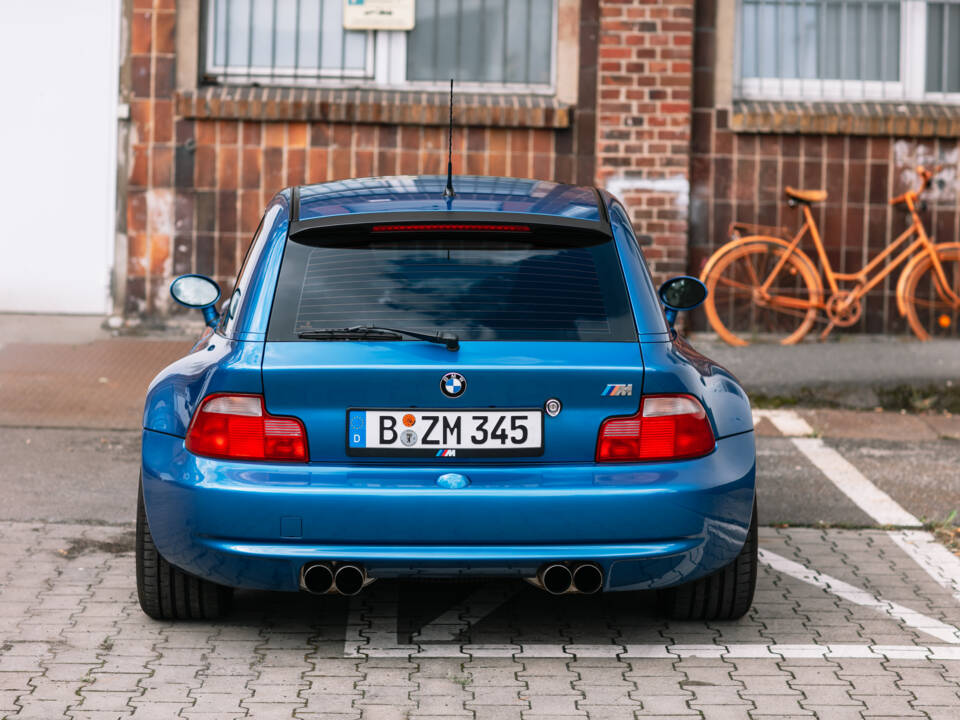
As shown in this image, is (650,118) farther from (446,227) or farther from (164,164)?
(446,227)

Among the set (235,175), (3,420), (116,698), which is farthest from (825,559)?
(235,175)

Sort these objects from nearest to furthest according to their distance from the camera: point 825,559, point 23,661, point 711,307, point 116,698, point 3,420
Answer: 1. point 116,698
2. point 23,661
3. point 825,559
4. point 3,420
5. point 711,307

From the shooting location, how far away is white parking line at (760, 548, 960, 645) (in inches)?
201

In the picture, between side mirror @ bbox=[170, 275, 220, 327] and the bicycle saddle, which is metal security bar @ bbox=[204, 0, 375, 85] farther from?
side mirror @ bbox=[170, 275, 220, 327]

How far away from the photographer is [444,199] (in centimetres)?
504

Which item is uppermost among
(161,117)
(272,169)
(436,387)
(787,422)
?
(161,117)

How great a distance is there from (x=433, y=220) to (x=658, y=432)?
959mm

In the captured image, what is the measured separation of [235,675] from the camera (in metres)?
4.51

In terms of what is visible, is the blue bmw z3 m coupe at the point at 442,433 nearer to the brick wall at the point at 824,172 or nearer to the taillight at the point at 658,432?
the taillight at the point at 658,432

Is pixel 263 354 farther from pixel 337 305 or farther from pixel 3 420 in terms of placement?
pixel 3 420

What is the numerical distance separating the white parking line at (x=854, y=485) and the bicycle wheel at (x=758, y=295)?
2.87 m

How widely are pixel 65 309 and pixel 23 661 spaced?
301 inches

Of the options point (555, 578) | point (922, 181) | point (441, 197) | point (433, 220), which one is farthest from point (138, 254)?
point (555, 578)

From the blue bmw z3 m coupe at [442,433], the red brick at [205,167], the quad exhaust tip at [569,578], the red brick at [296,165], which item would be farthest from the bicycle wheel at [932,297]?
the quad exhaust tip at [569,578]
